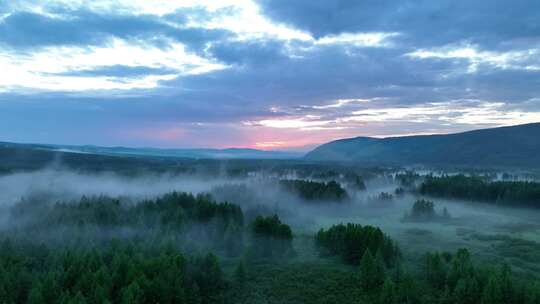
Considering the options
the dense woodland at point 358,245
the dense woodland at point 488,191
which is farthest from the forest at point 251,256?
the dense woodland at point 488,191

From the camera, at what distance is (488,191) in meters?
99.5

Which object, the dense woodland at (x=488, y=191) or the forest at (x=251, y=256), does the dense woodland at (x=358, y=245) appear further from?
the dense woodland at (x=488, y=191)

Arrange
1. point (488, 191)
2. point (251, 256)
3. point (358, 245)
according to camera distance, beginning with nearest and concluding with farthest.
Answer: point (358, 245), point (251, 256), point (488, 191)

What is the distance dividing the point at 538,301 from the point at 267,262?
83.1 feet

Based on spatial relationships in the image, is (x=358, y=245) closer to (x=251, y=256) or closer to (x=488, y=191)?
(x=251, y=256)

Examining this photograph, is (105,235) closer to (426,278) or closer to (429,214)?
(426,278)

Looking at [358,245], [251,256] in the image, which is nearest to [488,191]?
[358,245]

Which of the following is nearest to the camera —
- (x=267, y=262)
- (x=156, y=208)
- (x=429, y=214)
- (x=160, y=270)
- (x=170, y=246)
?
(x=160, y=270)

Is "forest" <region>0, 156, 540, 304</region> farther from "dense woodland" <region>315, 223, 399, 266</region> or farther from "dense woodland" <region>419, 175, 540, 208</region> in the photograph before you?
"dense woodland" <region>419, 175, 540, 208</region>

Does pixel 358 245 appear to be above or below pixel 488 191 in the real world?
below

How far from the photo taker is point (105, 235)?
4838 cm

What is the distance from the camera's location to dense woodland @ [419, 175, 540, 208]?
294 feet

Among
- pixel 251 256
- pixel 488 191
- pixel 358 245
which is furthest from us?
pixel 488 191

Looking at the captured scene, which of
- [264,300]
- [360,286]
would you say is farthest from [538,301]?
[264,300]
